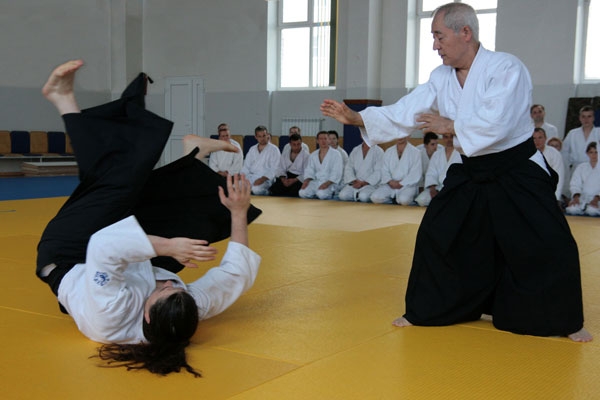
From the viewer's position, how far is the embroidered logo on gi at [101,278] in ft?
8.04

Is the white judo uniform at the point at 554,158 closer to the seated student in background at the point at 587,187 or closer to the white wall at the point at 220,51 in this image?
the seated student in background at the point at 587,187

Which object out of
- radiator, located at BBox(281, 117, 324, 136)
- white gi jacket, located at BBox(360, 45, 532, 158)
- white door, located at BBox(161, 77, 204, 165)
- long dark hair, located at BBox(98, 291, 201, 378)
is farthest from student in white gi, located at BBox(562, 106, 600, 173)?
white door, located at BBox(161, 77, 204, 165)

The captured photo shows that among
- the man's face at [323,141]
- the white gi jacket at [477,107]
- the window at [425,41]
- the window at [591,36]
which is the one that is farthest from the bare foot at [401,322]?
the window at [425,41]

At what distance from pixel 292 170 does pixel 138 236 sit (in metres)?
9.13

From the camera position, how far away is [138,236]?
2.39 meters

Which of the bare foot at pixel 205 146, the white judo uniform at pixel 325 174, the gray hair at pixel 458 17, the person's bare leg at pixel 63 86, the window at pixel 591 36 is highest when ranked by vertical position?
the window at pixel 591 36

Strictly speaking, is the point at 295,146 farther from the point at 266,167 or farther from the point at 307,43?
the point at 307,43

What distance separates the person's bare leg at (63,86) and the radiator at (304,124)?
10977 mm

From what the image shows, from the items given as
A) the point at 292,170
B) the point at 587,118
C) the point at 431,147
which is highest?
the point at 587,118

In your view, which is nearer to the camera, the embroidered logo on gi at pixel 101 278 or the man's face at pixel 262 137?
the embroidered logo on gi at pixel 101 278

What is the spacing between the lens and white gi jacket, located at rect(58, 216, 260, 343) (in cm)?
241

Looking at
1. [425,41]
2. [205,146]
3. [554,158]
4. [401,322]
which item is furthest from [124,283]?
[425,41]

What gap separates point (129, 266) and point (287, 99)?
1220cm

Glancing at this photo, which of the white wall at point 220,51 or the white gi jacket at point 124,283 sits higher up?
the white wall at point 220,51
